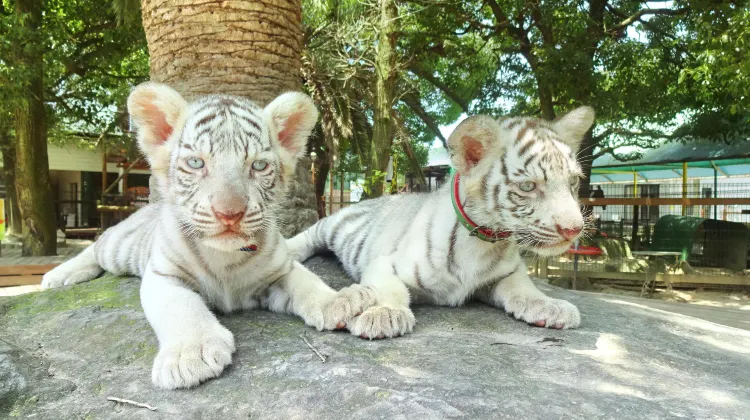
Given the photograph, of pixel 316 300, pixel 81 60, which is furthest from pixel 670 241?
pixel 81 60

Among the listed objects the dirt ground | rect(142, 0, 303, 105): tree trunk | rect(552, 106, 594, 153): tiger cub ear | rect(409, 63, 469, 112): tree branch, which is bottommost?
the dirt ground

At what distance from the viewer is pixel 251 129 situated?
2.34 meters

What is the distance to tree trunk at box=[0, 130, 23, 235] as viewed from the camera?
47.2 feet

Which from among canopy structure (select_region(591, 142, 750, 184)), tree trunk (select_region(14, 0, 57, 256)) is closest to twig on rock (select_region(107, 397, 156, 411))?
tree trunk (select_region(14, 0, 57, 256))

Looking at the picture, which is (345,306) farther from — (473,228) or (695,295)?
(695,295)

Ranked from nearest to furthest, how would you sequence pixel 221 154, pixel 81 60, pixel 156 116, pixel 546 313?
pixel 221 154, pixel 156 116, pixel 546 313, pixel 81 60

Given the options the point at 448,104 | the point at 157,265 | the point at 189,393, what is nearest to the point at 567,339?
the point at 189,393

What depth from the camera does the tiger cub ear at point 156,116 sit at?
94.2 inches

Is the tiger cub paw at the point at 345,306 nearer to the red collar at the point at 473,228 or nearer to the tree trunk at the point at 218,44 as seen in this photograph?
the red collar at the point at 473,228

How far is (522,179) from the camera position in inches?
99.8

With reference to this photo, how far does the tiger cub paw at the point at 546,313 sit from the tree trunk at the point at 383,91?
24.8 ft

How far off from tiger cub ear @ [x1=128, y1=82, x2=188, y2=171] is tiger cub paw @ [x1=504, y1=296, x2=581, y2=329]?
Answer: 2017mm

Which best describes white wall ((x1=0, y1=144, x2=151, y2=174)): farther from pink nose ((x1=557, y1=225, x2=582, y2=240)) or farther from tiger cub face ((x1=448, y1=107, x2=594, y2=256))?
pink nose ((x1=557, y1=225, x2=582, y2=240))

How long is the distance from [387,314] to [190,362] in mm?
936
